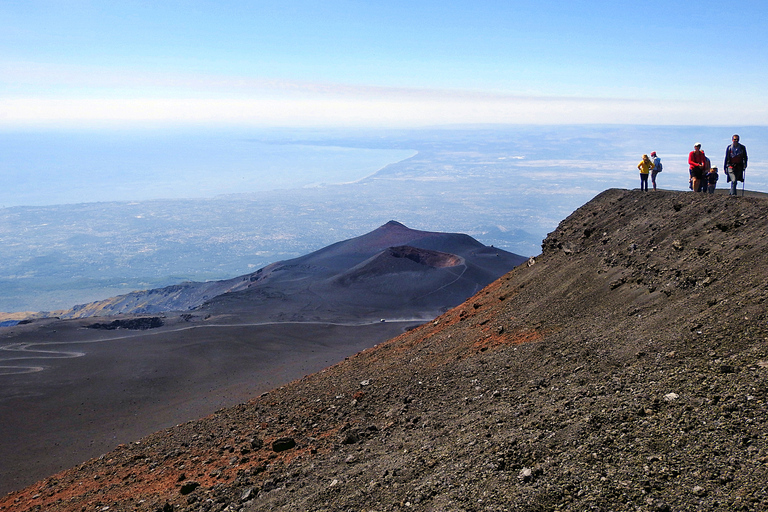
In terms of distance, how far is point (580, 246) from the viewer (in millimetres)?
15141

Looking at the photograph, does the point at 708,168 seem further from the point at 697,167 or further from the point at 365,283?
the point at 365,283

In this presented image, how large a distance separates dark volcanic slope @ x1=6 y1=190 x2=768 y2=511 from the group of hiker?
3.01ft

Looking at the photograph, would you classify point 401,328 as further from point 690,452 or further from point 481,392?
point 690,452

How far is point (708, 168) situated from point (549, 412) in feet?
33.2

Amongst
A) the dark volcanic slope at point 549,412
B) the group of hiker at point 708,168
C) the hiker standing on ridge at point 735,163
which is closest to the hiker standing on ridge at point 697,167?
the group of hiker at point 708,168

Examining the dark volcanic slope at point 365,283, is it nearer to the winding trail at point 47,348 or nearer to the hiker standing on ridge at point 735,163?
the winding trail at point 47,348

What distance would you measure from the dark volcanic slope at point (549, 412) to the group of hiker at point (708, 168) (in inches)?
36.2

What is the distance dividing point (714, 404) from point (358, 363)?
9.80 meters

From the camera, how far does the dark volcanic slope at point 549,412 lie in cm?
538

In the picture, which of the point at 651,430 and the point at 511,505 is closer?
the point at 511,505

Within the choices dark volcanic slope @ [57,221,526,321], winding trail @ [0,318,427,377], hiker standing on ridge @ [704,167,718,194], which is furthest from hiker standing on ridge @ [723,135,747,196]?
dark volcanic slope @ [57,221,526,321]

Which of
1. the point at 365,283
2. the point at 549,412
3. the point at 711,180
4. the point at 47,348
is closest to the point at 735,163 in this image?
the point at 711,180

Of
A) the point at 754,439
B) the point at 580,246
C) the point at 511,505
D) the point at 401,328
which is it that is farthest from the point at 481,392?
the point at 401,328

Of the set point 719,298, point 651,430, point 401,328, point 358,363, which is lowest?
point 401,328
